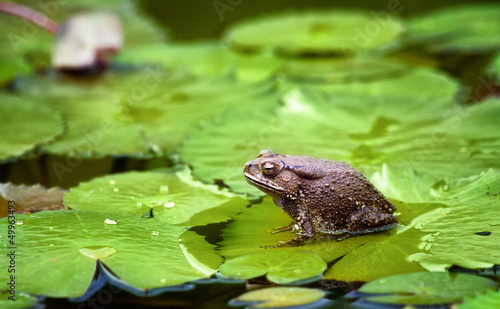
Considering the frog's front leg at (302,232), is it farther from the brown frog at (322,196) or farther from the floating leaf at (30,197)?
the floating leaf at (30,197)

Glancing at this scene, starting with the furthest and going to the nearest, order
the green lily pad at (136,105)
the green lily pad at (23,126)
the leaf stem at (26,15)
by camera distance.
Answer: the leaf stem at (26,15), the green lily pad at (136,105), the green lily pad at (23,126)

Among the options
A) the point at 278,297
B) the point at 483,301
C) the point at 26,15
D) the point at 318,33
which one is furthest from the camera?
the point at 318,33

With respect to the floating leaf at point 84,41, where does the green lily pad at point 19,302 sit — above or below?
below

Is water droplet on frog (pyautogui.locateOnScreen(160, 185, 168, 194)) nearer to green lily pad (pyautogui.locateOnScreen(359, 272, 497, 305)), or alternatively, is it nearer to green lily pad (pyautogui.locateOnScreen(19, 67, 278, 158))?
green lily pad (pyautogui.locateOnScreen(19, 67, 278, 158))

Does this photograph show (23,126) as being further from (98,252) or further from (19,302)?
(19,302)

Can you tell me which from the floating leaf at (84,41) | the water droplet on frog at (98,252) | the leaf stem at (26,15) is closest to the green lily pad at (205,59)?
the floating leaf at (84,41)

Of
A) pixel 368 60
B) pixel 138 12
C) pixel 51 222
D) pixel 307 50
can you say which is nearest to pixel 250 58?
pixel 307 50

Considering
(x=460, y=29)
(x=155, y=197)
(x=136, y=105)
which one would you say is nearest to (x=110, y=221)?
(x=155, y=197)

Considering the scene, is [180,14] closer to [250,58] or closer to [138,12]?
[138,12]
